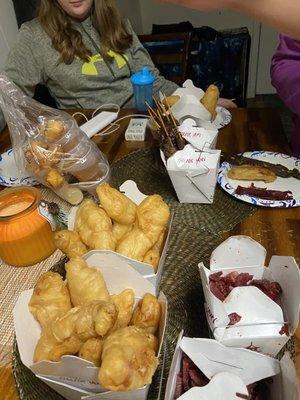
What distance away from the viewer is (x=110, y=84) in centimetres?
173

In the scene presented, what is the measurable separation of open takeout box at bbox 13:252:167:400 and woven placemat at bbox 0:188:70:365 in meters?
0.08

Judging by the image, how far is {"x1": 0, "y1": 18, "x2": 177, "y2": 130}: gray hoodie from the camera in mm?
1600

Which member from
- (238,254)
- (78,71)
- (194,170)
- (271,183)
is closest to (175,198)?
(194,170)

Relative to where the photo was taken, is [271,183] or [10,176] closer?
[271,183]

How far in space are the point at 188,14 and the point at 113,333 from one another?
10.5 feet

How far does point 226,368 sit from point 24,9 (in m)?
1.94

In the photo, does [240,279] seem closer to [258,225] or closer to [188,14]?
[258,225]

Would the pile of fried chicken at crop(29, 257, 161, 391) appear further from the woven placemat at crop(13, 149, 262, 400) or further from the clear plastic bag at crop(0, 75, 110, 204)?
the clear plastic bag at crop(0, 75, 110, 204)

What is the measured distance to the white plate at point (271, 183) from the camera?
934mm

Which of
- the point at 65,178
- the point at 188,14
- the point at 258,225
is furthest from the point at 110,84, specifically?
the point at 188,14

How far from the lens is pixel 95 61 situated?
66.3 inches

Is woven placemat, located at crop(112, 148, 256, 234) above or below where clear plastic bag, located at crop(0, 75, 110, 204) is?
below

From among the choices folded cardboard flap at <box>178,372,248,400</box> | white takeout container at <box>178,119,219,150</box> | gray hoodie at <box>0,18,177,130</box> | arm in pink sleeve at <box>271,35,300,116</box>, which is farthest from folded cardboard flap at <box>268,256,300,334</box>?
gray hoodie at <box>0,18,177,130</box>

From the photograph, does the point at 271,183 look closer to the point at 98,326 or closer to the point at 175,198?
the point at 175,198
